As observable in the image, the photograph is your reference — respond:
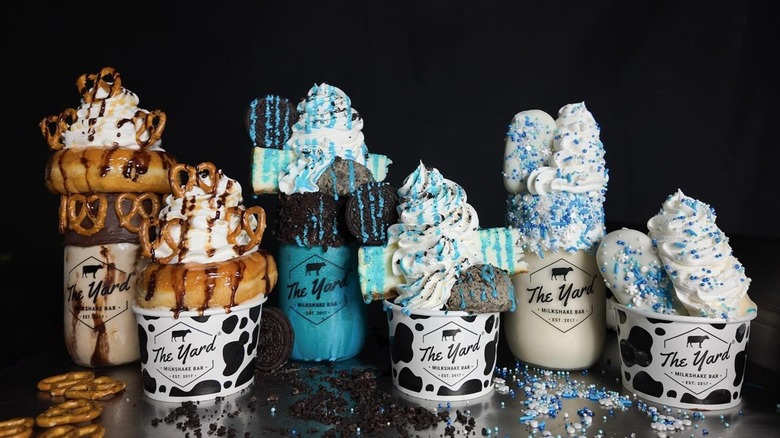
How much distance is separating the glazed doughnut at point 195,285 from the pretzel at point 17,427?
1.13ft

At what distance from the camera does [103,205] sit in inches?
78.7

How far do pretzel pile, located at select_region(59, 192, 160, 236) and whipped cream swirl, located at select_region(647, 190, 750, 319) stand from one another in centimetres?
128

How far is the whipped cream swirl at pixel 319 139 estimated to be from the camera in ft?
6.63

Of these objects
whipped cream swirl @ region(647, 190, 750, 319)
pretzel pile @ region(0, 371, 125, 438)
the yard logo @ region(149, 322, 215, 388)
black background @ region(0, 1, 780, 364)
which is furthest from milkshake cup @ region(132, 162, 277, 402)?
black background @ region(0, 1, 780, 364)

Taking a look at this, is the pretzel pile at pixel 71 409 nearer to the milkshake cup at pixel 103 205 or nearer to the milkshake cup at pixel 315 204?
the milkshake cup at pixel 103 205

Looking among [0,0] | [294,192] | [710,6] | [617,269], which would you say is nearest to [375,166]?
[294,192]

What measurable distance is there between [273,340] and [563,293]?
76 cm

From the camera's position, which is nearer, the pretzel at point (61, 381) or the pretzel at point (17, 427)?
the pretzel at point (17, 427)

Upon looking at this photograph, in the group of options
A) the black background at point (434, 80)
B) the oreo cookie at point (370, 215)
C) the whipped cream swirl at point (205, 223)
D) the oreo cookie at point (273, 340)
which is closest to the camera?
the whipped cream swirl at point (205, 223)

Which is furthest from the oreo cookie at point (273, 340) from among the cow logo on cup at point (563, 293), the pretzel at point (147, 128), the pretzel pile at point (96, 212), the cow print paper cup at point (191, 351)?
the cow logo on cup at point (563, 293)

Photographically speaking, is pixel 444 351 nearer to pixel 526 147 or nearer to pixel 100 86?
pixel 526 147

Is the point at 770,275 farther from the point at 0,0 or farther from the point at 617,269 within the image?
the point at 0,0

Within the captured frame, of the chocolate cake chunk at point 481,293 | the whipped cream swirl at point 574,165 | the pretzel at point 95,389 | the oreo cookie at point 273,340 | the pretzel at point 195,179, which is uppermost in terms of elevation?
the whipped cream swirl at point 574,165

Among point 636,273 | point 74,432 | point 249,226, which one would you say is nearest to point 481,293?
point 636,273
